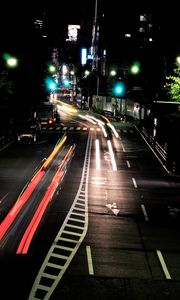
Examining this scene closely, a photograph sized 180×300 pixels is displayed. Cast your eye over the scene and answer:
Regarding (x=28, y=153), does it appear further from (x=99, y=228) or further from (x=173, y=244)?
(x=173, y=244)

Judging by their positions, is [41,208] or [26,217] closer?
[26,217]

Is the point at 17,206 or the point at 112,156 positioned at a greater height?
the point at 17,206

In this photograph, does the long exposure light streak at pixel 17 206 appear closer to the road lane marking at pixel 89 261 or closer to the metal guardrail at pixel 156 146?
the road lane marking at pixel 89 261

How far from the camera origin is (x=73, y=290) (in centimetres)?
1237

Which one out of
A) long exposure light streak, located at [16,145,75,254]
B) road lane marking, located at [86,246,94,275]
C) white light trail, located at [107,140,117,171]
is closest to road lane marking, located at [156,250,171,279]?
road lane marking, located at [86,246,94,275]

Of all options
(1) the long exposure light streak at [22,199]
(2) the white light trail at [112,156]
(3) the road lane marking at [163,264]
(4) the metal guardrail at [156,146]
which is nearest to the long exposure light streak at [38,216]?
(1) the long exposure light streak at [22,199]

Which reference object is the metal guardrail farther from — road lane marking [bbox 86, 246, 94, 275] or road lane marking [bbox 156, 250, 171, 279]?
road lane marking [bbox 86, 246, 94, 275]

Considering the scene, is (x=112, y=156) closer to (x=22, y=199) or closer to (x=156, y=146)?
(x=156, y=146)

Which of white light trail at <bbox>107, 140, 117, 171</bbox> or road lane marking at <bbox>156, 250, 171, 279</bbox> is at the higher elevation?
road lane marking at <bbox>156, 250, 171, 279</bbox>

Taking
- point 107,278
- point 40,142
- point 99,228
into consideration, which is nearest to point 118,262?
point 107,278

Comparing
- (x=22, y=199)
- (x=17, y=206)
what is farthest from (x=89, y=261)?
(x=22, y=199)

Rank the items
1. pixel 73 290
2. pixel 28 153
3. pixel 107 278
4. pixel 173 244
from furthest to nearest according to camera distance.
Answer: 1. pixel 28 153
2. pixel 173 244
3. pixel 107 278
4. pixel 73 290

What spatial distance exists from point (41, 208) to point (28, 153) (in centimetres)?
2055

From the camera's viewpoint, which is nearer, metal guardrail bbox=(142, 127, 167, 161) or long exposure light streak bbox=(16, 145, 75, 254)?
long exposure light streak bbox=(16, 145, 75, 254)
